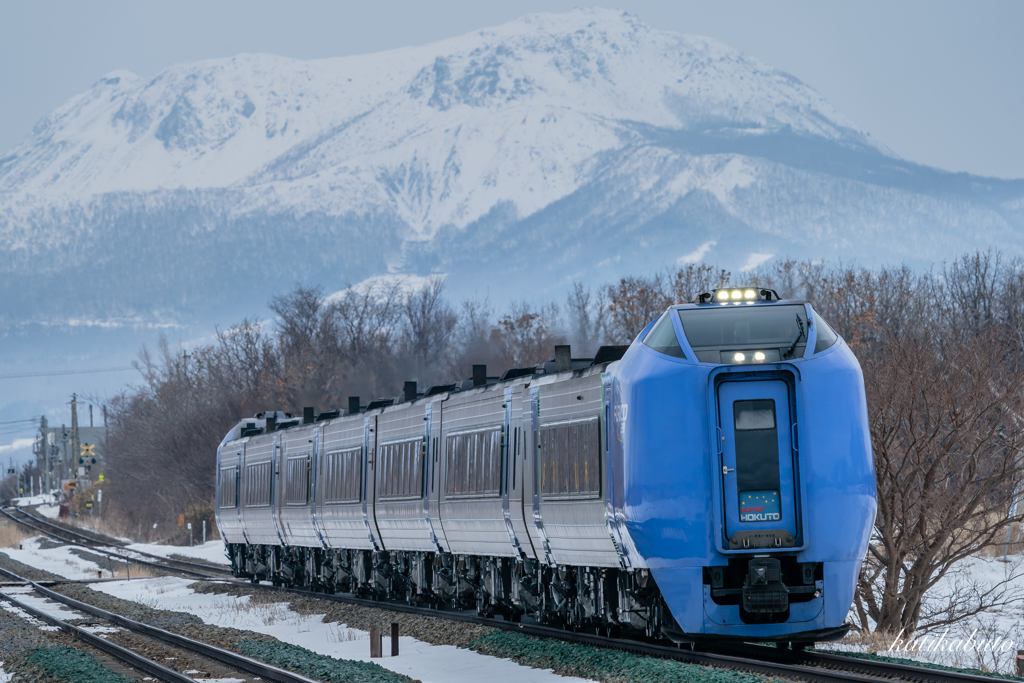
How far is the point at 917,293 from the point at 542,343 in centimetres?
2258

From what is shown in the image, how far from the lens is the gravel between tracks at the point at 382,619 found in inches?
802

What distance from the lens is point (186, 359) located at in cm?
9900

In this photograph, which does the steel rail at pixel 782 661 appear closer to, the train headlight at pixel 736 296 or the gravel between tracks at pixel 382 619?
the gravel between tracks at pixel 382 619

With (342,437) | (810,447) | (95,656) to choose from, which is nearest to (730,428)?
(810,447)

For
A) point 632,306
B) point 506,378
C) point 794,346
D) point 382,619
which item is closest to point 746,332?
point 794,346

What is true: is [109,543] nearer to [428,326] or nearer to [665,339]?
[428,326]

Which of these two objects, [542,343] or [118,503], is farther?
[118,503]

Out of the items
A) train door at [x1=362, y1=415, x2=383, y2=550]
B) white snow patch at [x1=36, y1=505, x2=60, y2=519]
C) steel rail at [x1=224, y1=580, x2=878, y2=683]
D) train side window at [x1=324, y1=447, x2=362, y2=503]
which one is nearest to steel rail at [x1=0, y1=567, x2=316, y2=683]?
steel rail at [x1=224, y1=580, x2=878, y2=683]

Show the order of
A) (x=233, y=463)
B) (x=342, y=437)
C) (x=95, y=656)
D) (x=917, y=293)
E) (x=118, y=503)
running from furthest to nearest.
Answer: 1. (x=118, y=503)
2. (x=917, y=293)
3. (x=233, y=463)
4. (x=342, y=437)
5. (x=95, y=656)

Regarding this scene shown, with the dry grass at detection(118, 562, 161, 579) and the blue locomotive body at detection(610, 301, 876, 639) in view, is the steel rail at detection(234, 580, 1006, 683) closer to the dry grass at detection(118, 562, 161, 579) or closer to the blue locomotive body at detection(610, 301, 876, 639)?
the blue locomotive body at detection(610, 301, 876, 639)

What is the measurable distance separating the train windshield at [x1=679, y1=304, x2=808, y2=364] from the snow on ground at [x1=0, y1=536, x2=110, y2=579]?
3763 cm

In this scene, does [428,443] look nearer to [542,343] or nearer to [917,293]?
[542,343]

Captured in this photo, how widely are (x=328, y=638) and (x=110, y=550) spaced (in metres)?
43.3

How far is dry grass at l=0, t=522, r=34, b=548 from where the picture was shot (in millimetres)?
79137
